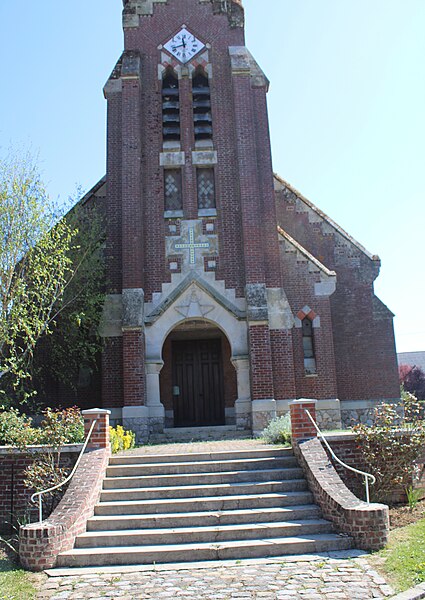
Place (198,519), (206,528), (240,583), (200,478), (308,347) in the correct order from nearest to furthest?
(240,583)
(206,528)
(198,519)
(200,478)
(308,347)

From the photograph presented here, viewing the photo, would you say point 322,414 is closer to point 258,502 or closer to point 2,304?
point 258,502

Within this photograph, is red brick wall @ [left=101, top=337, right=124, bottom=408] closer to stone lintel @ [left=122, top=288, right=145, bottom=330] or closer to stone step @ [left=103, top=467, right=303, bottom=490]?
stone lintel @ [left=122, top=288, right=145, bottom=330]

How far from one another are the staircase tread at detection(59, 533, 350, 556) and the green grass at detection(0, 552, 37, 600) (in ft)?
1.96

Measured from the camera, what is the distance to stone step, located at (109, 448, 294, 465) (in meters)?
10.5

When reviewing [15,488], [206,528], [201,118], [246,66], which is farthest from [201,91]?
[206,528]

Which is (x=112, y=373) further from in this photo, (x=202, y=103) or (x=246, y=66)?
(x=246, y=66)

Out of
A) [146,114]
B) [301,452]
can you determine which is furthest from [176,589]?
[146,114]

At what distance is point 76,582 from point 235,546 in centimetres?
206

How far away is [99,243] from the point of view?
55.5 ft

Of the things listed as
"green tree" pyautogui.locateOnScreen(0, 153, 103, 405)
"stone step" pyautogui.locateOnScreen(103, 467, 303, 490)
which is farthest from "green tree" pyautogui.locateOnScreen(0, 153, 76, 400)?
"stone step" pyautogui.locateOnScreen(103, 467, 303, 490)

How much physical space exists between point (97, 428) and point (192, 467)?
1.77m

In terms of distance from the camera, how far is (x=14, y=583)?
7.18 metres

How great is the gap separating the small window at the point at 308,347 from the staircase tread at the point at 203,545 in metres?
8.86

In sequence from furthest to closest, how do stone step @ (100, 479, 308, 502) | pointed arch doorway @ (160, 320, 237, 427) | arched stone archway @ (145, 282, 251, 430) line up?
pointed arch doorway @ (160, 320, 237, 427)
arched stone archway @ (145, 282, 251, 430)
stone step @ (100, 479, 308, 502)
